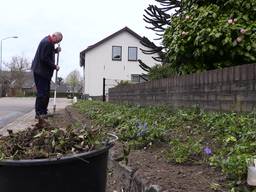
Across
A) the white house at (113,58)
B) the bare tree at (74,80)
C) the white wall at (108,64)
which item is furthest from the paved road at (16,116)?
the bare tree at (74,80)

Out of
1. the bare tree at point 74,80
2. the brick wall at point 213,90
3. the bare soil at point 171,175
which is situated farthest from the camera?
the bare tree at point 74,80

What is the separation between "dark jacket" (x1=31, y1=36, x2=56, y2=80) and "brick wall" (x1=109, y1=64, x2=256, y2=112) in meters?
2.13

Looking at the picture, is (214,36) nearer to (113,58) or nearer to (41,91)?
(41,91)

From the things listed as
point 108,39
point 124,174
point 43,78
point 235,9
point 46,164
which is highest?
point 108,39

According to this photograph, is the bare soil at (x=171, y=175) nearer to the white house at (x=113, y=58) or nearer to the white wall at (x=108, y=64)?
the white wall at (x=108, y=64)

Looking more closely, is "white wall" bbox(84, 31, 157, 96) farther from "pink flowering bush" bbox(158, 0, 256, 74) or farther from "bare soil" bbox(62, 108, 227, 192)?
"bare soil" bbox(62, 108, 227, 192)

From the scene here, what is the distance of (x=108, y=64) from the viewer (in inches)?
2079

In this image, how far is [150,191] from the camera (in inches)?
142

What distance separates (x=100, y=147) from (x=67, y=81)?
10603 centimetres

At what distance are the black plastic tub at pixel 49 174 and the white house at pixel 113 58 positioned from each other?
4858 centimetres

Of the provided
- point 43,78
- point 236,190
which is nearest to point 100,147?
point 236,190

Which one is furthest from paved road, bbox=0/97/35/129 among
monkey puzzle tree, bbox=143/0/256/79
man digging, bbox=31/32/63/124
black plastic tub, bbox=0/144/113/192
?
black plastic tub, bbox=0/144/113/192

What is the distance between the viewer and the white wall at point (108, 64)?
52.0 m

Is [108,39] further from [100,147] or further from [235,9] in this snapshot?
[100,147]
